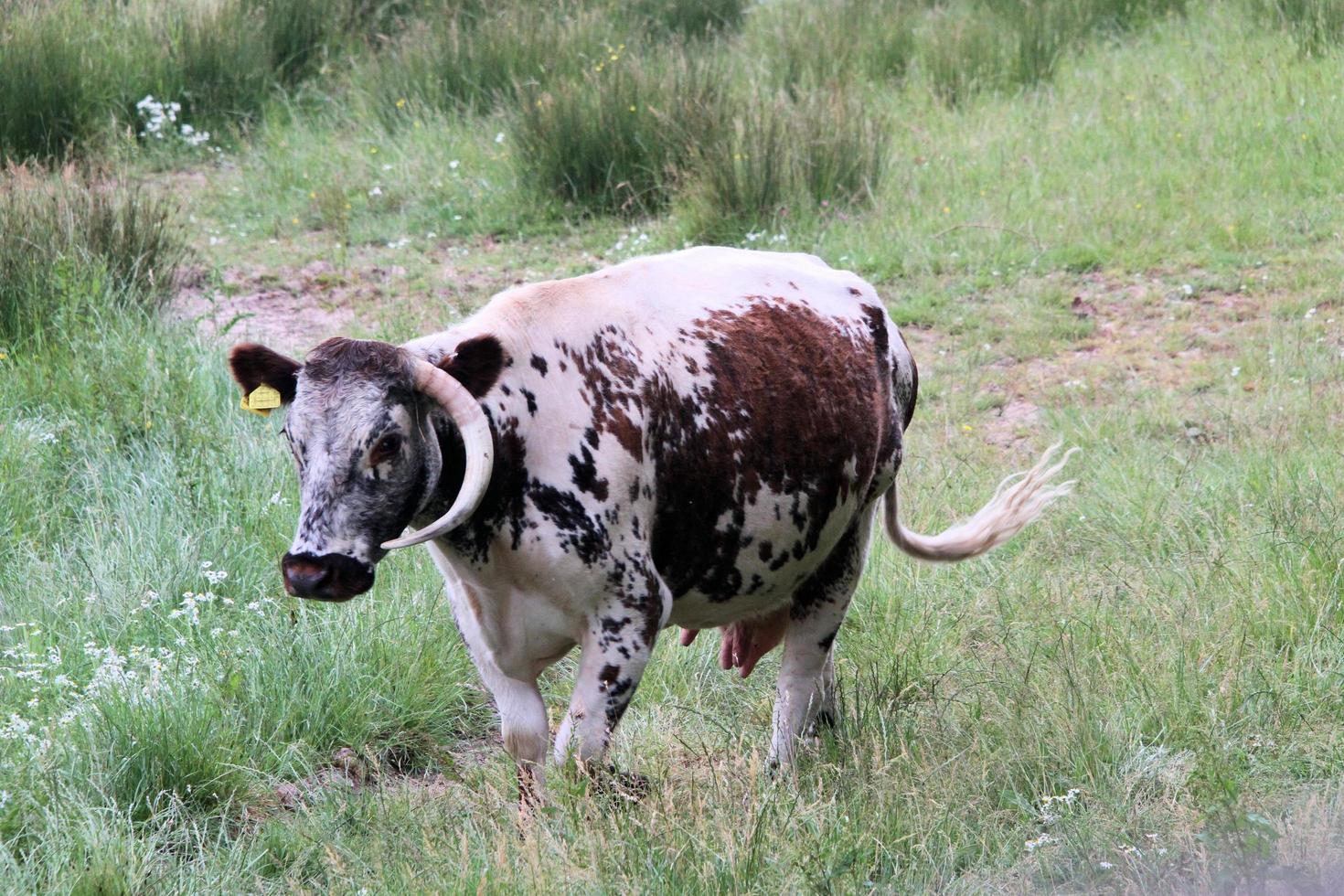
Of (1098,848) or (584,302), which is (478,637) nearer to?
(584,302)

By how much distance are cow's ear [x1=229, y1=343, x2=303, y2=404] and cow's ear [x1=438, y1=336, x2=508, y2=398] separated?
1.27 ft

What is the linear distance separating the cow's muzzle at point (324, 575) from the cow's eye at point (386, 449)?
0.24 meters

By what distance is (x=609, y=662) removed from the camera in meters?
3.90

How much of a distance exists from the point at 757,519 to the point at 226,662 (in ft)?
6.05

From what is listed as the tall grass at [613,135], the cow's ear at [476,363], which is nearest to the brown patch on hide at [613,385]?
the cow's ear at [476,363]

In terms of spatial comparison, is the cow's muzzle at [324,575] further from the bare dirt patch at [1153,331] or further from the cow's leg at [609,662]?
the bare dirt patch at [1153,331]

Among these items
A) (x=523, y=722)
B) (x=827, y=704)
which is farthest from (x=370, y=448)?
(x=827, y=704)

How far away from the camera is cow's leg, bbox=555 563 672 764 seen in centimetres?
390

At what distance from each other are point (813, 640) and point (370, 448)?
70.1 inches

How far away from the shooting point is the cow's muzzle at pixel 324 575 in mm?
3498

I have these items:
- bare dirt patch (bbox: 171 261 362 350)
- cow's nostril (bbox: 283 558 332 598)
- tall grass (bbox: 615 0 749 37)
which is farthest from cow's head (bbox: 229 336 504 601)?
tall grass (bbox: 615 0 749 37)

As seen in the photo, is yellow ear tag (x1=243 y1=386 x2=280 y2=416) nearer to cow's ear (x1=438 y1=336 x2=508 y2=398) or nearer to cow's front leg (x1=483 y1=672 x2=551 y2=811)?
cow's ear (x1=438 y1=336 x2=508 y2=398)

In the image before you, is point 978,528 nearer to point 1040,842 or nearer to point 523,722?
point 1040,842

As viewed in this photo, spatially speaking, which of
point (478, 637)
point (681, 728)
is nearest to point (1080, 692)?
point (681, 728)
